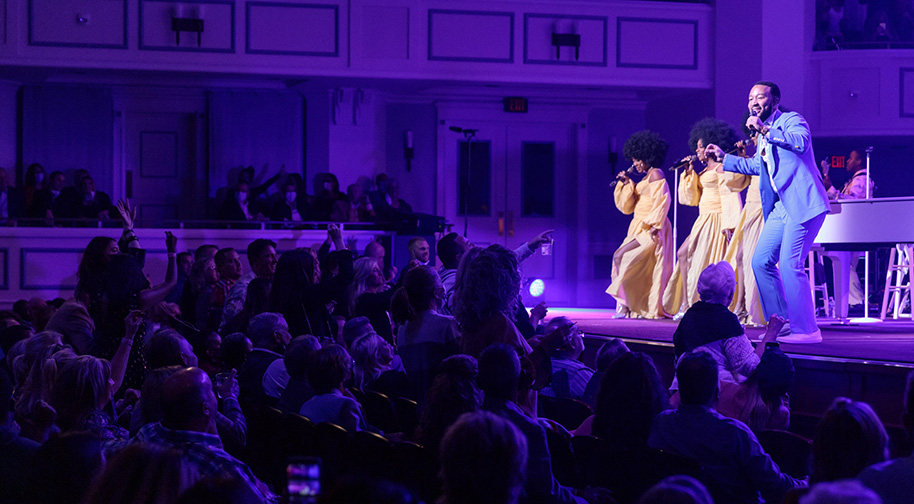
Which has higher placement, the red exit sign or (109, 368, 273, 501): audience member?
the red exit sign

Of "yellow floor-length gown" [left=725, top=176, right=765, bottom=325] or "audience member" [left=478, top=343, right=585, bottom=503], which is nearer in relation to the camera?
"audience member" [left=478, top=343, right=585, bottom=503]

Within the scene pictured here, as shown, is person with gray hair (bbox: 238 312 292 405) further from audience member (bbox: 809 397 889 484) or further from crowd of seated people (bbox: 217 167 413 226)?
crowd of seated people (bbox: 217 167 413 226)

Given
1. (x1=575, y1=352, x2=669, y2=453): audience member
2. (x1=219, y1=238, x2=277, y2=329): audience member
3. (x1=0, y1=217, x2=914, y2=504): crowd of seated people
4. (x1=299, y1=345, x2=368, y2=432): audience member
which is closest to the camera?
(x1=0, y1=217, x2=914, y2=504): crowd of seated people

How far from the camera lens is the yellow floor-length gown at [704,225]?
7289 mm

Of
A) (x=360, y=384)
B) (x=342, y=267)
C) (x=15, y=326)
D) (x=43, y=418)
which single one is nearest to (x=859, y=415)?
(x=43, y=418)

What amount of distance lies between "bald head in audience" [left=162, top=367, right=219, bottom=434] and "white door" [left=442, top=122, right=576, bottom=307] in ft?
27.9

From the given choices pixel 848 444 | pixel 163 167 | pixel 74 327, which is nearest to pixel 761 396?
pixel 848 444

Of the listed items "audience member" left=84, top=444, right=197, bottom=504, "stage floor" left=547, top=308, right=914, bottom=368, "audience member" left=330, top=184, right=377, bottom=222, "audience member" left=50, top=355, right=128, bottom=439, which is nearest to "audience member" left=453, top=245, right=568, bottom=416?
"audience member" left=50, top=355, right=128, bottom=439

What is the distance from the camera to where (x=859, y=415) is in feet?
6.59

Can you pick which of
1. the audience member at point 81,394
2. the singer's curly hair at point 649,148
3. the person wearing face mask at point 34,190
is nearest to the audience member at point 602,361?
the audience member at point 81,394

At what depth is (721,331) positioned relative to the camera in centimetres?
385

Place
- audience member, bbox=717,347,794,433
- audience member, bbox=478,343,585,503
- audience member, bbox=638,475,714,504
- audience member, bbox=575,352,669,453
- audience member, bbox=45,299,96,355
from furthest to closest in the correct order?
audience member, bbox=45,299,96,355, audience member, bbox=717,347,794,433, audience member, bbox=575,352,669,453, audience member, bbox=478,343,585,503, audience member, bbox=638,475,714,504

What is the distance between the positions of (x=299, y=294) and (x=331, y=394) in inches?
49.2

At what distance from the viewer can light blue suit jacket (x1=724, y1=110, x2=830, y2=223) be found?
190 inches
